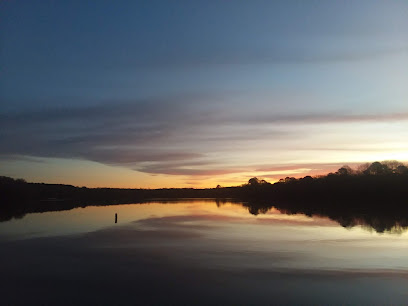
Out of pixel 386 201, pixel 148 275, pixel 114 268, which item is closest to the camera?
pixel 148 275

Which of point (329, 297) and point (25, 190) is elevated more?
point (25, 190)

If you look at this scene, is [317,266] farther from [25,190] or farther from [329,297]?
[25,190]

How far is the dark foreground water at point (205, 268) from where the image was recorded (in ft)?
52.0

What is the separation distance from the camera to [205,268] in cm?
2100

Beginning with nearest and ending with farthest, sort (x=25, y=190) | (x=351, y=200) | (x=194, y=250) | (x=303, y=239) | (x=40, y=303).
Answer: (x=40, y=303), (x=194, y=250), (x=303, y=239), (x=351, y=200), (x=25, y=190)

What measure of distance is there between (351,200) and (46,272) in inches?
3181

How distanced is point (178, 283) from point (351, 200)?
3141 inches

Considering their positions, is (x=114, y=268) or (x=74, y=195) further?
(x=74, y=195)

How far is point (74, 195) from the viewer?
174 m

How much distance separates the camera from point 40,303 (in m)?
15.0

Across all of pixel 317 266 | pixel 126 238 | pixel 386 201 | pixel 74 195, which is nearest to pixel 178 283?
pixel 317 266

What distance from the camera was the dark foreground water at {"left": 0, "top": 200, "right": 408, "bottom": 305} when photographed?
624 inches

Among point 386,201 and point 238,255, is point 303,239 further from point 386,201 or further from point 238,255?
point 386,201

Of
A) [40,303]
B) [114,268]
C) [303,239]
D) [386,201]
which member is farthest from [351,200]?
[40,303]
